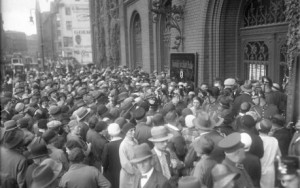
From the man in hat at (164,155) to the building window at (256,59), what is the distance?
16.8 ft

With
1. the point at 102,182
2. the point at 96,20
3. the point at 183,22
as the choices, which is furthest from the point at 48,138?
the point at 96,20

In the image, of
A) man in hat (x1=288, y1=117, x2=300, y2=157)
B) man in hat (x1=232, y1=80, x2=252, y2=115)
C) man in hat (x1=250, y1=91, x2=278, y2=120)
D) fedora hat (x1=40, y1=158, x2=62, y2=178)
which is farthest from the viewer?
man in hat (x1=232, y1=80, x2=252, y2=115)

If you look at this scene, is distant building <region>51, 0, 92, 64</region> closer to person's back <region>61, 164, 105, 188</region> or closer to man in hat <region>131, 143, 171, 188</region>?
person's back <region>61, 164, 105, 188</region>

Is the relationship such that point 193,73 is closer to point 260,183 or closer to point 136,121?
point 136,121

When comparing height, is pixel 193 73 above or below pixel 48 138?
above

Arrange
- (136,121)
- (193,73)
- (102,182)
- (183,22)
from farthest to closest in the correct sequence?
(183,22), (193,73), (136,121), (102,182)

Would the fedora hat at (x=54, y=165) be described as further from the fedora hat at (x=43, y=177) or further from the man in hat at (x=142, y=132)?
the man in hat at (x=142, y=132)

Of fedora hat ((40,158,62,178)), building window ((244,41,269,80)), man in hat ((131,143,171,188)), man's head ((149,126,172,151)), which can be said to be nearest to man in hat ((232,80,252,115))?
building window ((244,41,269,80))

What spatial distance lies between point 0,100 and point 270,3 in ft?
24.1

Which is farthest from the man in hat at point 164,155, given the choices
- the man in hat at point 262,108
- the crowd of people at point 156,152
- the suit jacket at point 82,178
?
the man in hat at point 262,108

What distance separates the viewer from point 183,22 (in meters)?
10.9

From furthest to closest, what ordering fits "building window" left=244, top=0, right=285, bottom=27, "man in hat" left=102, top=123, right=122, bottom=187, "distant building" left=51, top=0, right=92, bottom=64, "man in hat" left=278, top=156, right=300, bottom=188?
"distant building" left=51, top=0, right=92, bottom=64
"building window" left=244, top=0, right=285, bottom=27
"man in hat" left=102, top=123, right=122, bottom=187
"man in hat" left=278, top=156, right=300, bottom=188

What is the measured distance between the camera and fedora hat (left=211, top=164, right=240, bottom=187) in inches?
114

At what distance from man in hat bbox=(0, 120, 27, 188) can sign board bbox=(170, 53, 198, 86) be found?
6.53m
